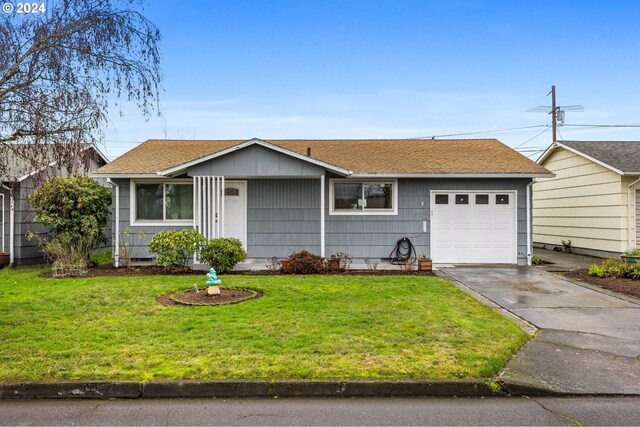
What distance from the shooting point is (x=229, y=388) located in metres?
3.86

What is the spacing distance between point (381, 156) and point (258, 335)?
926 centimetres

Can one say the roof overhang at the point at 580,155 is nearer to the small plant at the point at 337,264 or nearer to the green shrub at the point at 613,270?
the green shrub at the point at 613,270

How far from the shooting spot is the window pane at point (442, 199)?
1232cm

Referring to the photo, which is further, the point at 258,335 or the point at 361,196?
the point at 361,196

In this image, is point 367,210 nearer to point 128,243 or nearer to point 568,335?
point 128,243

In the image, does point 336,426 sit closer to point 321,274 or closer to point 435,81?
point 321,274

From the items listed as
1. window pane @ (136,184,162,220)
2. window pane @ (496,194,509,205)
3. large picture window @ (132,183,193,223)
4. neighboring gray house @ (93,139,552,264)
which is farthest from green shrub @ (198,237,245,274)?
window pane @ (496,194,509,205)

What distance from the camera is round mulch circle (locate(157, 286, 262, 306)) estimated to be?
707cm

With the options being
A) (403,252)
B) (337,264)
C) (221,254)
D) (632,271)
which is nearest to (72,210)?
(221,254)

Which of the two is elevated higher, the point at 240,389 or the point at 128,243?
the point at 128,243

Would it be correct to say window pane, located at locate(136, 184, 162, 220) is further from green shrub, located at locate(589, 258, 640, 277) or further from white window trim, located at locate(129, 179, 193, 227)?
green shrub, located at locate(589, 258, 640, 277)

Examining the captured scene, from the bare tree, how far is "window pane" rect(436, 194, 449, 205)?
30.9 feet

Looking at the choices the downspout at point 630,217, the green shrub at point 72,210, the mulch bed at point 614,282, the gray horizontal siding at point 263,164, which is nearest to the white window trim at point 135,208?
the green shrub at point 72,210

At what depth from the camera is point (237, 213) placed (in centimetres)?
Answer: 1245
